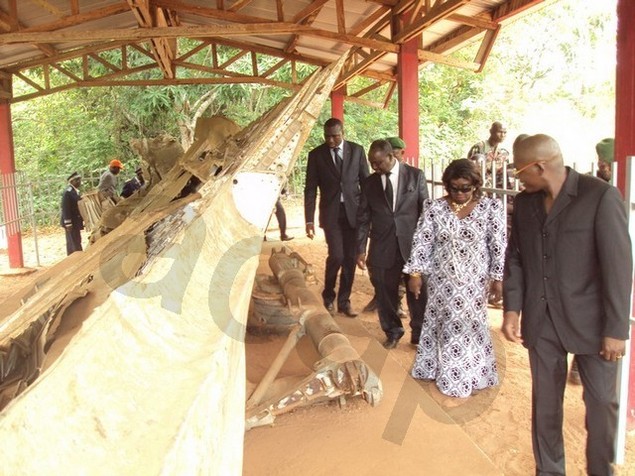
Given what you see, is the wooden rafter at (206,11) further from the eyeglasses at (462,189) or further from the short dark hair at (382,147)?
the eyeglasses at (462,189)

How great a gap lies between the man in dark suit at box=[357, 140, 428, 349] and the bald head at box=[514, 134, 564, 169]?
5.97 ft

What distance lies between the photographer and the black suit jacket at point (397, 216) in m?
4.29

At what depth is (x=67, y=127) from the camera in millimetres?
18953

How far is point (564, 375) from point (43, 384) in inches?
88.6

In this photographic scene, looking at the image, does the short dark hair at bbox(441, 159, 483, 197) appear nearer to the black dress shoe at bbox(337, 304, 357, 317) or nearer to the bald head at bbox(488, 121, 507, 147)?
the black dress shoe at bbox(337, 304, 357, 317)

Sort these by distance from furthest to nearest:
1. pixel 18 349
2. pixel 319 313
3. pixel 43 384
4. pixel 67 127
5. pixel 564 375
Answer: pixel 67 127, pixel 319 313, pixel 564 375, pixel 18 349, pixel 43 384

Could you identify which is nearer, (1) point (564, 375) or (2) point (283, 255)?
(1) point (564, 375)

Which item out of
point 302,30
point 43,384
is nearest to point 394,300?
point 43,384

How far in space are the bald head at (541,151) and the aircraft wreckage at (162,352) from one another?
1212 mm

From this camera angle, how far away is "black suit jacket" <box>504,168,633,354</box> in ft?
7.54

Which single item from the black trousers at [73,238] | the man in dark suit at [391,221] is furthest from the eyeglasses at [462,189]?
the black trousers at [73,238]

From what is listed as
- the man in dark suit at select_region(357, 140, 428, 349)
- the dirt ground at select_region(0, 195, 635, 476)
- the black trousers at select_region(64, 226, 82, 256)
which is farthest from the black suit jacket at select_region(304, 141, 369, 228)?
the black trousers at select_region(64, 226, 82, 256)

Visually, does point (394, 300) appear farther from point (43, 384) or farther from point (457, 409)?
point (43, 384)

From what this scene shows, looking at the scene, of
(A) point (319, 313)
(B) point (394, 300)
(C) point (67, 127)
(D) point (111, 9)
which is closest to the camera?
(A) point (319, 313)
